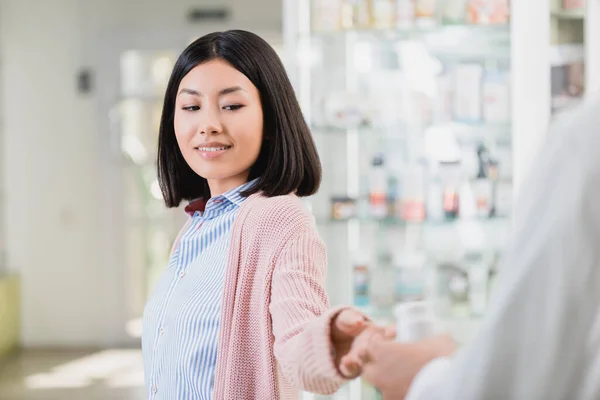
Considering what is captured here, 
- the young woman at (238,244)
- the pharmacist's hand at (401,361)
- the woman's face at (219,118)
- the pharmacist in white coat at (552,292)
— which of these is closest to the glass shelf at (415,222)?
the young woman at (238,244)

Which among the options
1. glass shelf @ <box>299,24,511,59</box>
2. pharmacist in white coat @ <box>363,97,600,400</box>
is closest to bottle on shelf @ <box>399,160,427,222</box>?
glass shelf @ <box>299,24,511,59</box>

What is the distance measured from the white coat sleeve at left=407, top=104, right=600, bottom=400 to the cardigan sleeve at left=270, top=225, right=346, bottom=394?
1.12 ft

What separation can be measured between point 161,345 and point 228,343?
0.15 metres

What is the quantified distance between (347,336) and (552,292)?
387 mm

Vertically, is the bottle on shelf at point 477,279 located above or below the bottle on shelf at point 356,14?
below

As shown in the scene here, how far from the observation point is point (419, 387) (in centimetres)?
70

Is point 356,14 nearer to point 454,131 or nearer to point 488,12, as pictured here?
point 488,12

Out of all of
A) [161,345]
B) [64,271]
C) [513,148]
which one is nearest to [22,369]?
[64,271]

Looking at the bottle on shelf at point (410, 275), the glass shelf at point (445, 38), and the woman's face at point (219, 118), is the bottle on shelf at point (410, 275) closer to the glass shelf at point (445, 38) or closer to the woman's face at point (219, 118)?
the glass shelf at point (445, 38)

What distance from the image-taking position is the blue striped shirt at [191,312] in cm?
123

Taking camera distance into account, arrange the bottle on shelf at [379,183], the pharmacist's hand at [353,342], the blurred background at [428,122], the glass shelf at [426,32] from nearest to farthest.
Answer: the pharmacist's hand at [353,342], the blurred background at [428,122], the glass shelf at [426,32], the bottle on shelf at [379,183]

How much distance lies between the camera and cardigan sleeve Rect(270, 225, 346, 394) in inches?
37.6

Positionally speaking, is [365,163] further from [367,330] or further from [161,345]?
[367,330]

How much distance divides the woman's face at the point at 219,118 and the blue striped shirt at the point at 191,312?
6 centimetres
